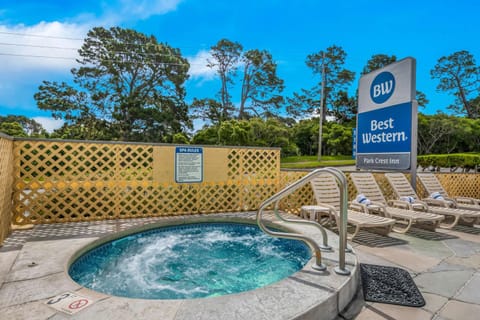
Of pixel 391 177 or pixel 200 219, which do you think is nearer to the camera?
pixel 200 219

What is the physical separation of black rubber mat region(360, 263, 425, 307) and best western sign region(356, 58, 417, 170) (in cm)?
298

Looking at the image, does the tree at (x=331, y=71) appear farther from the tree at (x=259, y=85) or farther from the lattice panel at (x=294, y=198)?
the lattice panel at (x=294, y=198)

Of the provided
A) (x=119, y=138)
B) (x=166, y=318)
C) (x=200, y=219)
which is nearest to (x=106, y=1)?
(x=200, y=219)

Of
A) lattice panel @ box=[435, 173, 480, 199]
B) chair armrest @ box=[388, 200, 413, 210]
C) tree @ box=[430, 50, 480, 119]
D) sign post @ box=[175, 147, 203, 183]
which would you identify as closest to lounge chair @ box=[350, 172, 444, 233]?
chair armrest @ box=[388, 200, 413, 210]

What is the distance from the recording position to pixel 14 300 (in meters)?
1.79

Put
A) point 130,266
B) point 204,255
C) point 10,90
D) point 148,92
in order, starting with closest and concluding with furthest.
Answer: point 130,266 < point 204,255 < point 10,90 < point 148,92

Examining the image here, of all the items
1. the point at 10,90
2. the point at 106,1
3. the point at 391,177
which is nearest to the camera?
the point at 391,177

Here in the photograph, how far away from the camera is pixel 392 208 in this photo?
4.38 meters

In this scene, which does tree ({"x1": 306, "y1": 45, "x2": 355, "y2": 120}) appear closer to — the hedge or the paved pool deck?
the hedge

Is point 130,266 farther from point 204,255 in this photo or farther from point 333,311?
point 333,311

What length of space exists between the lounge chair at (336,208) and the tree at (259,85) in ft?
72.1

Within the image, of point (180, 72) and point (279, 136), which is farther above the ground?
point (180, 72)

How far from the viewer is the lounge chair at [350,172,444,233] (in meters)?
3.85

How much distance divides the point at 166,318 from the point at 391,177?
17.6 ft
